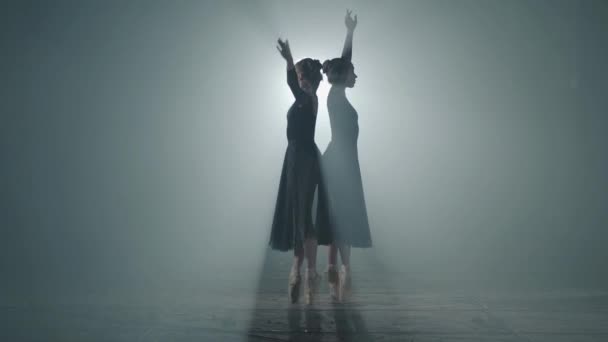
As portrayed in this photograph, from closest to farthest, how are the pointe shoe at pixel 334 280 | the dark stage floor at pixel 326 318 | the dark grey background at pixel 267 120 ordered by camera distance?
the dark stage floor at pixel 326 318 < the pointe shoe at pixel 334 280 < the dark grey background at pixel 267 120

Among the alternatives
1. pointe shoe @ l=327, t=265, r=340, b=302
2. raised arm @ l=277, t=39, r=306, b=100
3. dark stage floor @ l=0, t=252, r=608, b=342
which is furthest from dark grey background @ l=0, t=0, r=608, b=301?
raised arm @ l=277, t=39, r=306, b=100

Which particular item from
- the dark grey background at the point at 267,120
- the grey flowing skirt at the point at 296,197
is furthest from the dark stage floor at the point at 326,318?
the dark grey background at the point at 267,120

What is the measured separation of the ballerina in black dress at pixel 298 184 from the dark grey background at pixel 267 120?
3.85 metres

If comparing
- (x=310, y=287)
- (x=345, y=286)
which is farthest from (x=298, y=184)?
(x=345, y=286)

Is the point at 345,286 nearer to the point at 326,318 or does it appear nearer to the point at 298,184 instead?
the point at 326,318

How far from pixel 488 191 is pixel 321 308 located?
40.7 feet

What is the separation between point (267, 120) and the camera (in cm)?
1579

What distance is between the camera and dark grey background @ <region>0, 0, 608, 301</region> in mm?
9555

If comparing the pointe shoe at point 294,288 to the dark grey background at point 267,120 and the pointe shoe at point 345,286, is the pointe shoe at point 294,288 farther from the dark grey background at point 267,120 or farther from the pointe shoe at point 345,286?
the dark grey background at point 267,120

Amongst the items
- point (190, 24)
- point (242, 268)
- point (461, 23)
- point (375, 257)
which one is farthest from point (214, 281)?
point (461, 23)

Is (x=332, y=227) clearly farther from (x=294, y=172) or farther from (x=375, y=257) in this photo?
(x=375, y=257)

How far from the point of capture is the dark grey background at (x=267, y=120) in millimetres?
9555

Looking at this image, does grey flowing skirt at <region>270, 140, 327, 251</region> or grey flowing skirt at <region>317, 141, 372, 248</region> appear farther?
grey flowing skirt at <region>317, 141, 372, 248</region>

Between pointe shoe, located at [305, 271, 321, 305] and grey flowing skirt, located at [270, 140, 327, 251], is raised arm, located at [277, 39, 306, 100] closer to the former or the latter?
grey flowing skirt, located at [270, 140, 327, 251]
